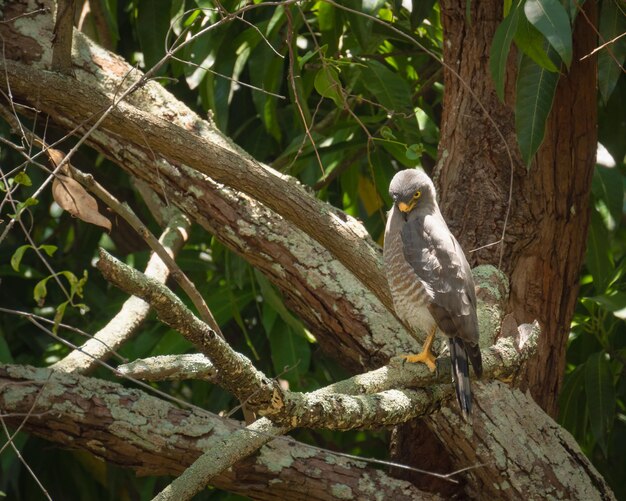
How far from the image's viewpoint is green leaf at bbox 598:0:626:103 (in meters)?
3.49

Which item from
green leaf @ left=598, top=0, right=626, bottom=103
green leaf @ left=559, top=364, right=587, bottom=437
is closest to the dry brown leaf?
green leaf @ left=598, top=0, right=626, bottom=103

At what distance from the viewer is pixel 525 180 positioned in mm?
3795

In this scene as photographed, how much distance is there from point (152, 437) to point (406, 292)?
1044mm

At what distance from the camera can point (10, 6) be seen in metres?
3.96

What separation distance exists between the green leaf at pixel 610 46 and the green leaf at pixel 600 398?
133 cm

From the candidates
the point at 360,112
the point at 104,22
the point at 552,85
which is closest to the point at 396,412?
the point at 552,85

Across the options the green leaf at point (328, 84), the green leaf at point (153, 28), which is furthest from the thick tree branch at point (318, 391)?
the green leaf at point (153, 28)

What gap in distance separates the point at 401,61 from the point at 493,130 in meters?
1.06

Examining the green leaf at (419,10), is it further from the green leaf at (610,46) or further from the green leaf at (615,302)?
the green leaf at (615,302)

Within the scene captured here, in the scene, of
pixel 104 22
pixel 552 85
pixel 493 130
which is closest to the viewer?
pixel 552 85

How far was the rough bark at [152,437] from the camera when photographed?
3246 mm

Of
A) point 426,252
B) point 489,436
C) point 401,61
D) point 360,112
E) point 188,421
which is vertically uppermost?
point 401,61

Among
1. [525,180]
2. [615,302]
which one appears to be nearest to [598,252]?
[615,302]

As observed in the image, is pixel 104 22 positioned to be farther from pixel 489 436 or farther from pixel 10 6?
pixel 489 436
